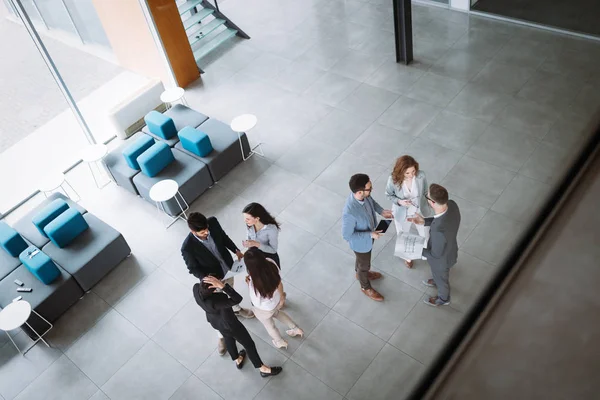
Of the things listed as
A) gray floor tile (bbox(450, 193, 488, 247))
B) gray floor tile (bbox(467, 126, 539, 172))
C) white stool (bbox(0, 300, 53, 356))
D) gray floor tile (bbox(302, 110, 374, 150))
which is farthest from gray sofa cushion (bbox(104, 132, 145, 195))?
gray floor tile (bbox(467, 126, 539, 172))

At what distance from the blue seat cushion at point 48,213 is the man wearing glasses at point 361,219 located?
4078 mm

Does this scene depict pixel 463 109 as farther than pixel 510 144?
Yes

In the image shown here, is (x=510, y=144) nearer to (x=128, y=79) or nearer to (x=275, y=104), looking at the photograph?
(x=275, y=104)

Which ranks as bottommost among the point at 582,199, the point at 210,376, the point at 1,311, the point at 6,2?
the point at 210,376

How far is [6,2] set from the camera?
7.37 m

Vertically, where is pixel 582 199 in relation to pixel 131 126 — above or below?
above

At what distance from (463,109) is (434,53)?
1.71m

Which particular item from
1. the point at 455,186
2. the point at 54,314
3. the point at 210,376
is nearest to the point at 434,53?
the point at 455,186

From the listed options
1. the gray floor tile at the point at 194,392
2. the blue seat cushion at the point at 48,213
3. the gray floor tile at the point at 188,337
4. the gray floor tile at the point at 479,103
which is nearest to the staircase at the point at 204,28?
the blue seat cushion at the point at 48,213

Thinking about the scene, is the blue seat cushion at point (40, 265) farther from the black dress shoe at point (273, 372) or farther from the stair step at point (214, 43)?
the stair step at point (214, 43)

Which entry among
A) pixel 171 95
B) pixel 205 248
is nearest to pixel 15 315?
pixel 205 248

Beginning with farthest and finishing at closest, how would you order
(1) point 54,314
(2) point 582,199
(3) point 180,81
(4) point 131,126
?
(3) point 180,81 < (4) point 131,126 < (1) point 54,314 < (2) point 582,199

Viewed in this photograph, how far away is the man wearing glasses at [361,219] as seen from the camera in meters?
4.95

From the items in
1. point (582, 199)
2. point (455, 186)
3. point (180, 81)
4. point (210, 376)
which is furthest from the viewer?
point (180, 81)
